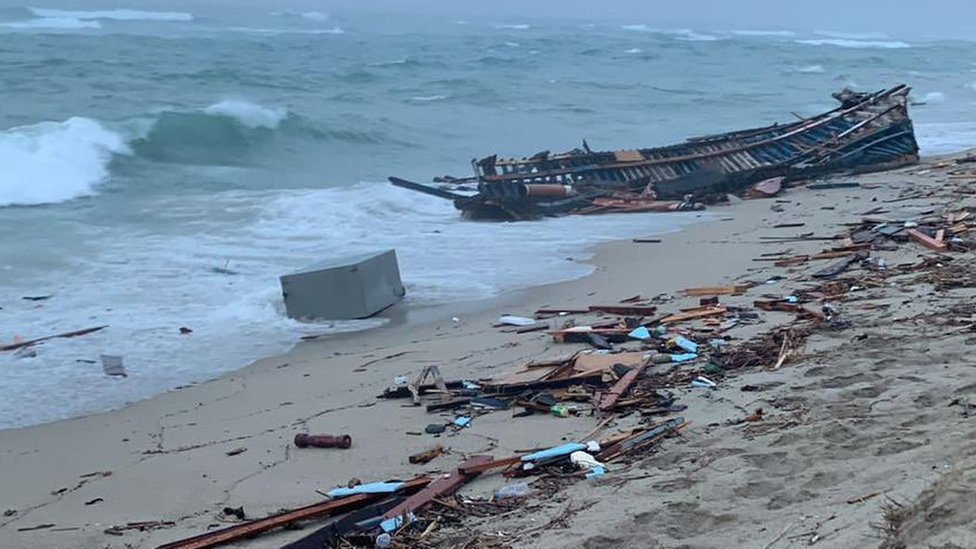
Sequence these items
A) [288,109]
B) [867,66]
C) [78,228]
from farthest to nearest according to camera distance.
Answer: [867,66]
[288,109]
[78,228]

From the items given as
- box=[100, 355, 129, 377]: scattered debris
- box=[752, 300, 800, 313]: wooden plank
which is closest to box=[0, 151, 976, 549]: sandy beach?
box=[752, 300, 800, 313]: wooden plank

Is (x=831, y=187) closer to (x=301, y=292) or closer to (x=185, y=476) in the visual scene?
(x=301, y=292)

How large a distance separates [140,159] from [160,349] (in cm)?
1552

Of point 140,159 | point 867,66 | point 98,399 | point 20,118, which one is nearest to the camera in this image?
point 98,399

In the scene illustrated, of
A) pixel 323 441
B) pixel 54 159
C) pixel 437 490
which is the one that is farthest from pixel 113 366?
pixel 54 159

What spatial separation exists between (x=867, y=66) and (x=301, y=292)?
49.2 metres

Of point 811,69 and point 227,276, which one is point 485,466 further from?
point 811,69

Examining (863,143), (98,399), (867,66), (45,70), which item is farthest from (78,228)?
(867,66)

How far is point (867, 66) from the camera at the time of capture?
181ft

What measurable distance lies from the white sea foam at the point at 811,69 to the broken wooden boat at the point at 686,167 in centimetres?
3034

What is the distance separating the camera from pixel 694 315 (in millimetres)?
9742

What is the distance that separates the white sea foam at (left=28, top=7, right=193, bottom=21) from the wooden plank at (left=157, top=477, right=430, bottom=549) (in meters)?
68.0

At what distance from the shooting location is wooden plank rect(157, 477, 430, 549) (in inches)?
223

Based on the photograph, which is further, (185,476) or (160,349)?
(160,349)
